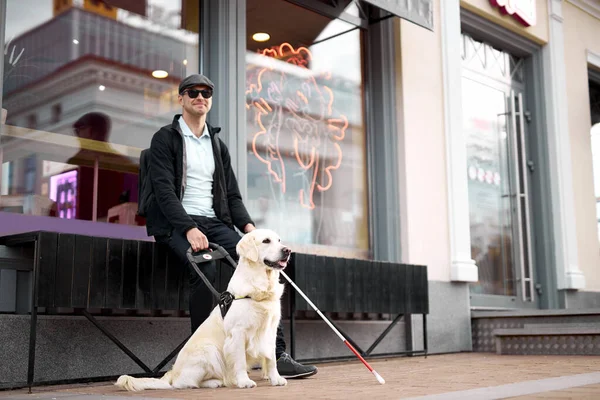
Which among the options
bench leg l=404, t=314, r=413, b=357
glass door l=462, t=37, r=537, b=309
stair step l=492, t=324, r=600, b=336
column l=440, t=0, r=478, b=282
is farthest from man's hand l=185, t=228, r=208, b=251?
glass door l=462, t=37, r=537, b=309

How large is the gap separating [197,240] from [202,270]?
0.66 ft

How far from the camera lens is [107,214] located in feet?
16.5

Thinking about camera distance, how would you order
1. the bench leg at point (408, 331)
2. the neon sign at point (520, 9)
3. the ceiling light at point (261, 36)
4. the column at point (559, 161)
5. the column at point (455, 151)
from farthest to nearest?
1. the column at point (559, 161)
2. the neon sign at point (520, 9)
3. the column at point (455, 151)
4. the bench leg at point (408, 331)
5. the ceiling light at point (261, 36)

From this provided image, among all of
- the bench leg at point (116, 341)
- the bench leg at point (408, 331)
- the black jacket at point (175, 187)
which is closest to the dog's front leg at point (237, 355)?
the black jacket at point (175, 187)

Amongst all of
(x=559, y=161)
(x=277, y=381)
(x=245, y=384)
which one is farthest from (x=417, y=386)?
(x=559, y=161)

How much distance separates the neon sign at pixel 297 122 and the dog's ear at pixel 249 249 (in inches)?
97.8

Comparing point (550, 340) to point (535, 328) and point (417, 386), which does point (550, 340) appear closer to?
point (535, 328)

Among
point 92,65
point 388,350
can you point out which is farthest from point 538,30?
point 92,65

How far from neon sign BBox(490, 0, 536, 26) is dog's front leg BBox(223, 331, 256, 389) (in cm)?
572

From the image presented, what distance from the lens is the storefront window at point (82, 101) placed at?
474 cm

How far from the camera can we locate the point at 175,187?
14.0 ft

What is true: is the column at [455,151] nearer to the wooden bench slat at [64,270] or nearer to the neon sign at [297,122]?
the neon sign at [297,122]

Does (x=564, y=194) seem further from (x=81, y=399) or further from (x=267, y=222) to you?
(x=81, y=399)

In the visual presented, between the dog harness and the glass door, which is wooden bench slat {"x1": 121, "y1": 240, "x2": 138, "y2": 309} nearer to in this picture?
the dog harness
